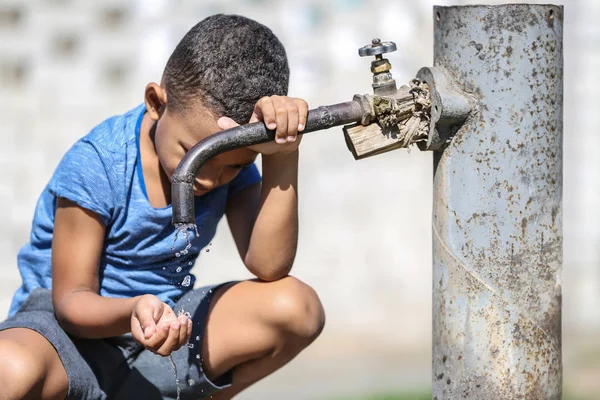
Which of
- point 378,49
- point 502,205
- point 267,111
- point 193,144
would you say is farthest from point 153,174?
point 502,205

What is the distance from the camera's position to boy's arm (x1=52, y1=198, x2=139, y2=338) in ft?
6.34

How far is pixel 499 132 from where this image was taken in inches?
65.4

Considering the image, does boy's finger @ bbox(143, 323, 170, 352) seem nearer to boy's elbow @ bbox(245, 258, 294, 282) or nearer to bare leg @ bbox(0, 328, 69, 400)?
bare leg @ bbox(0, 328, 69, 400)

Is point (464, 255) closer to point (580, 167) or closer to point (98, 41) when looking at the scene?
point (98, 41)

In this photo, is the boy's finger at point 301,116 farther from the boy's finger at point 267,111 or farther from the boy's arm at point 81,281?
the boy's arm at point 81,281

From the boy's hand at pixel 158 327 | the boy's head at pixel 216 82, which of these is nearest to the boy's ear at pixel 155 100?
the boy's head at pixel 216 82

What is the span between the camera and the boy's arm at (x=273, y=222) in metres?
1.98

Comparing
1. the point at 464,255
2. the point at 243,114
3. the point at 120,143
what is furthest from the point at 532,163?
the point at 120,143

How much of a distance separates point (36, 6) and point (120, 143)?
190 cm

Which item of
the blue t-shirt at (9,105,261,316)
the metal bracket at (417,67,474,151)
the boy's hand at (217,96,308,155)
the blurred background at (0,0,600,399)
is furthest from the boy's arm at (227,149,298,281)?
the blurred background at (0,0,600,399)

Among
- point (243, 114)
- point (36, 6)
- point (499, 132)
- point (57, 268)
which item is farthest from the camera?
point (36, 6)

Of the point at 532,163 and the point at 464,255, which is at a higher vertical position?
the point at 532,163

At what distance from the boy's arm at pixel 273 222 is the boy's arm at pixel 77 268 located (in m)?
0.32

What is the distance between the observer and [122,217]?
2057 mm
